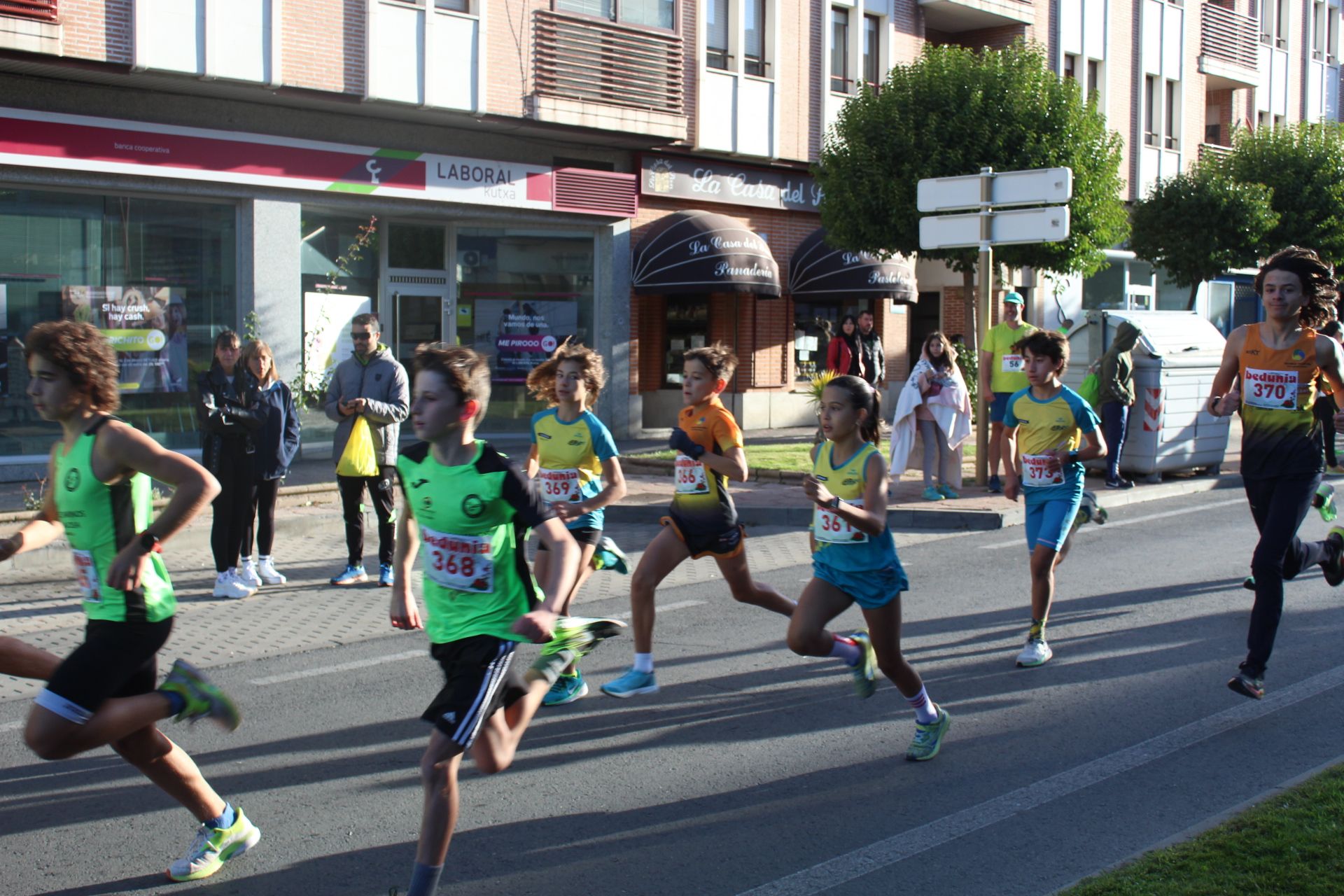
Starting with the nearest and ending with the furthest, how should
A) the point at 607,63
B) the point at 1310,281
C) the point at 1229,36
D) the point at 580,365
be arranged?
1. the point at 1310,281
2. the point at 580,365
3. the point at 607,63
4. the point at 1229,36

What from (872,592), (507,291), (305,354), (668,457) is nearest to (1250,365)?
(872,592)

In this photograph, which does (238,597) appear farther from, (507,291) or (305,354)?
(507,291)

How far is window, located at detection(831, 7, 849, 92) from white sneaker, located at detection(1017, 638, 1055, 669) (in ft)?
57.6

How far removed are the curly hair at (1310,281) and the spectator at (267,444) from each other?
20.1 ft

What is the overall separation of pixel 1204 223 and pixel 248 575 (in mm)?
21546

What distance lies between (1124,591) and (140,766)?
21.3 ft

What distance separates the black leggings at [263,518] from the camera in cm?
905

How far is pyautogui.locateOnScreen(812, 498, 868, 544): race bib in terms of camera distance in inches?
202

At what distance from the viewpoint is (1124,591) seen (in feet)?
28.4

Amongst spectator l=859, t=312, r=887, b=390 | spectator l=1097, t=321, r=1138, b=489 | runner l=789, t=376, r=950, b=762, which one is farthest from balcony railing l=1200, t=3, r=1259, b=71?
runner l=789, t=376, r=950, b=762

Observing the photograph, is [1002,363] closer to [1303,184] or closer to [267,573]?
[267,573]

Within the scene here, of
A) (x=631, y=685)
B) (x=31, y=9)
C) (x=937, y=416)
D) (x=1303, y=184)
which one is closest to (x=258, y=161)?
(x=31, y=9)

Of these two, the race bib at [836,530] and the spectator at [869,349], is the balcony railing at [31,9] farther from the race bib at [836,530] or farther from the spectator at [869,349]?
the race bib at [836,530]

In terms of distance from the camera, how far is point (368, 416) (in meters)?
9.01
